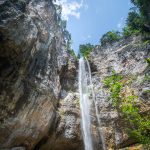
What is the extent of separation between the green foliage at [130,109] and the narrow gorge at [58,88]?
0.08 metres

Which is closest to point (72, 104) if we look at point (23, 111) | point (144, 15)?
point (23, 111)

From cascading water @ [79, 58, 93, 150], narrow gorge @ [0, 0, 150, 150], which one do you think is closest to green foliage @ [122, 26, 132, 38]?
narrow gorge @ [0, 0, 150, 150]

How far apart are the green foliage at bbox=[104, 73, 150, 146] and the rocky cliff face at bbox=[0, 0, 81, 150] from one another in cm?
273

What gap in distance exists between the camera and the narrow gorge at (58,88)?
11.1 metres

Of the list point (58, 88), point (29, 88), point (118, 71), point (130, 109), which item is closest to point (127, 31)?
point (118, 71)

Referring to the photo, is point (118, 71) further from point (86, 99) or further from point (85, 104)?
point (85, 104)

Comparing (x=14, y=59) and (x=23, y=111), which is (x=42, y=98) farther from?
(x=14, y=59)

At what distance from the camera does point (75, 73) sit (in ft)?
62.1

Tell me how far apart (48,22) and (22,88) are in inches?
299

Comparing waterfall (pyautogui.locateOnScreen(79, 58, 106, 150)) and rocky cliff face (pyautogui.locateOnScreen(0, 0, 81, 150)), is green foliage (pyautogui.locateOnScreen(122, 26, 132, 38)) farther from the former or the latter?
rocky cliff face (pyautogui.locateOnScreen(0, 0, 81, 150))

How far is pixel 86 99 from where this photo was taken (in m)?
16.6

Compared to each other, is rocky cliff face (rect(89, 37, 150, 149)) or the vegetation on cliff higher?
the vegetation on cliff

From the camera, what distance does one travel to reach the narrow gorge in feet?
36.3

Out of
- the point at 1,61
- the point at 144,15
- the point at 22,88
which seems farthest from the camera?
the point at 144,15
